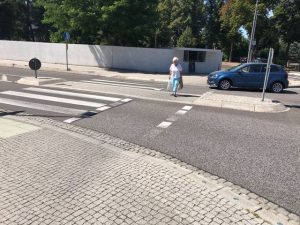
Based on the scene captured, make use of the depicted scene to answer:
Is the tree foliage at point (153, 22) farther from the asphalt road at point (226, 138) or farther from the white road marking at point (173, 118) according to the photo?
the white road marking at point (173, 118)

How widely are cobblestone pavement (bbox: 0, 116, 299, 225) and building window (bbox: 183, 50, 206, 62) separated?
2336 centimetres

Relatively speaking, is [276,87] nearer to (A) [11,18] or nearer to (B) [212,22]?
(A) [11,18]

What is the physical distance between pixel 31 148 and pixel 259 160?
455 centimetres

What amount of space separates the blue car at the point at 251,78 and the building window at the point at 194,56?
10.3 meters

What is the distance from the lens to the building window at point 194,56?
2992cm

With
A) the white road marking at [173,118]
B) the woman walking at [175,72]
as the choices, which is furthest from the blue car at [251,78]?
the white road marking at [173,118]

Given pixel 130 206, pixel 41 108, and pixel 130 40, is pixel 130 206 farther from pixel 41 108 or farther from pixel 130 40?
pixel 130 40

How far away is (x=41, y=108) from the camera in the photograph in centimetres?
1188

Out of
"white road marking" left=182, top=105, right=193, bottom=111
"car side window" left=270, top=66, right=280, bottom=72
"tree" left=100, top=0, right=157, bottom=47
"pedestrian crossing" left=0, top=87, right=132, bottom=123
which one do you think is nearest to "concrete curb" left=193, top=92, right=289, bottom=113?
"white road marking" left=182, top=105, right=193, bottom=111

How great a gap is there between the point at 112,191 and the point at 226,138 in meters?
4.32

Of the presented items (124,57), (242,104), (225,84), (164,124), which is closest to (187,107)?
(242,104)

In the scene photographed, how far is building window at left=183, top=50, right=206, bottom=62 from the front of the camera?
29922 mm

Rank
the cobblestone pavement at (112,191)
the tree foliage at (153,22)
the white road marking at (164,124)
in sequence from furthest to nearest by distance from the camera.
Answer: the tree foliage at (153,22) → the white road marking at (164,124) → the cobblestone pavement at (112,191)

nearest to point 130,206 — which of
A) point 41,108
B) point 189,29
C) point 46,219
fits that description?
point 46,219
